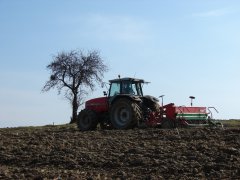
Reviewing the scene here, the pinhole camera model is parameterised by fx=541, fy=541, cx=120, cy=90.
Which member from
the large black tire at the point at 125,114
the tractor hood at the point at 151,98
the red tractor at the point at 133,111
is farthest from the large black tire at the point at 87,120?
the tractor hood at the point at 151,98

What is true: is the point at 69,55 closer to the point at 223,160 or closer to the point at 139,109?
the point at 139,109

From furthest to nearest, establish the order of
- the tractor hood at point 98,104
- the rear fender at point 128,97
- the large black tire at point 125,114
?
the tractor hood at point 98,104 < the rear fender at point 128,97 < the large black tire at point 125,114

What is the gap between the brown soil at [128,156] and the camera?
34.9 ft

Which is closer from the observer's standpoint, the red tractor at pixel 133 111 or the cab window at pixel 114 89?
the red tractor at pixel 133 111

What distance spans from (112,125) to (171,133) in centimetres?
504

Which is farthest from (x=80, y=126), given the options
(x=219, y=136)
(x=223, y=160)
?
(x=223, y=160)

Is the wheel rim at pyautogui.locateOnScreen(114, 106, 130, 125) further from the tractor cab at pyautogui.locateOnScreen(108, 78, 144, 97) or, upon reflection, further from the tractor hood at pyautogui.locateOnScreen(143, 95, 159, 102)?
the tractor hood at pyautogui.locateOnScreen(143, 95, 159, 102)

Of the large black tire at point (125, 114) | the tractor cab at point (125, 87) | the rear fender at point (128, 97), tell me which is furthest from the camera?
the tractor cab at point (125, 87)

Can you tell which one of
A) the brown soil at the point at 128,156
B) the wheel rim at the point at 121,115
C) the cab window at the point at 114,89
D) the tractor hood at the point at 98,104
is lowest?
the brown soil at the point at 128,156

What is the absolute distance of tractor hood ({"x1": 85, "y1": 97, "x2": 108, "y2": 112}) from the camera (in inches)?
843

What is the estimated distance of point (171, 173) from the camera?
34.5 feet

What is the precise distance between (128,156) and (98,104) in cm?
952

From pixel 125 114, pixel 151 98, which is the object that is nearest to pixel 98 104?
pixel 125 114

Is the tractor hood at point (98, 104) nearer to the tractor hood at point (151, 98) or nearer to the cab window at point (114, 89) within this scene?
the cab window at point (114, 89)
